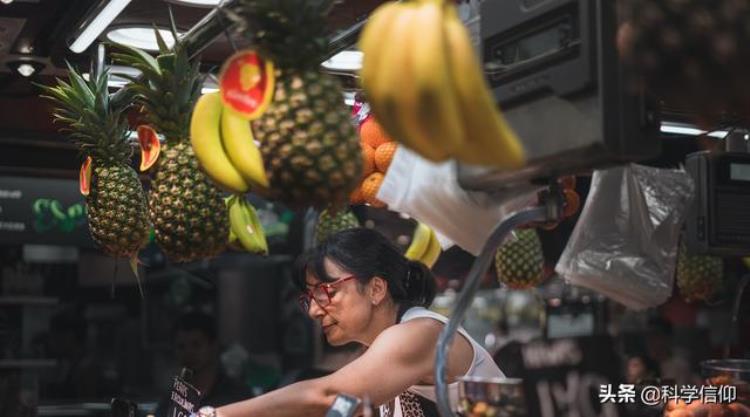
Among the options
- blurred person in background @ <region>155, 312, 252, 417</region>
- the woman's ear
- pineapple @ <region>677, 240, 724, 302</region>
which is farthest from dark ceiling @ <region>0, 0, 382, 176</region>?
pineapple @ <region>677, 240, 724, 302</region>

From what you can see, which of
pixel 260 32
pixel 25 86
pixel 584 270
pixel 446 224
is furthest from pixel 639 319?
pixel 260 32

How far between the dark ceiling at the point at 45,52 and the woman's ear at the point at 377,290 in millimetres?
935

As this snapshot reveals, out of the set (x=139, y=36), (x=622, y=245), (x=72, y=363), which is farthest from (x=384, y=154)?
(x=72, y=363)

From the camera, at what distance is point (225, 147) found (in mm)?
2793

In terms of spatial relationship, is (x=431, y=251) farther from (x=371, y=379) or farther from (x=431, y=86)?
(x=431, y=86)

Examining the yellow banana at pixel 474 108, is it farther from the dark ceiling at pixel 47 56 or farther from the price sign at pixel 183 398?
the price sign at pixel 183 398

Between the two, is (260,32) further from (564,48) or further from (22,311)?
(22,311)

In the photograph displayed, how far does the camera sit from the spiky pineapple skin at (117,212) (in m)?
3.56

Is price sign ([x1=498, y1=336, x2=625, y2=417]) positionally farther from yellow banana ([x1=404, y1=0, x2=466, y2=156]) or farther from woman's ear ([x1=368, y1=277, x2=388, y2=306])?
woman's ear ([x1=368, y1=277, x2=388, y2=306])

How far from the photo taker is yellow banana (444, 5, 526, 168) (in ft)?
5.65

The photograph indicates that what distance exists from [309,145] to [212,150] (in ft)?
2.29

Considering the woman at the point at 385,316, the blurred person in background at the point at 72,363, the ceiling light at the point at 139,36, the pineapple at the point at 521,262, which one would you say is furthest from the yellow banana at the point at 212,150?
the blurred person in background at the point at 72,363

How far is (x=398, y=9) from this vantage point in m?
1.82

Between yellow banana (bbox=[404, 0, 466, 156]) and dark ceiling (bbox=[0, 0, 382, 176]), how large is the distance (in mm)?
1233
